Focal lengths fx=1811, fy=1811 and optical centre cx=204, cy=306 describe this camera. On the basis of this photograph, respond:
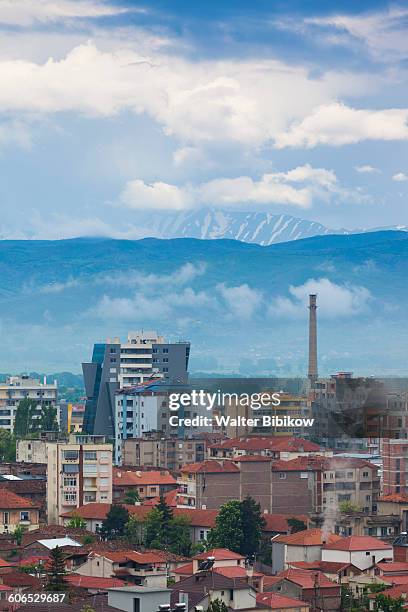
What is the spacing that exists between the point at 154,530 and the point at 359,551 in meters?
5.75

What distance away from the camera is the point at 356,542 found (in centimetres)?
2906

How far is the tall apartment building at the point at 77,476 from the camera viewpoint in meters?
38.9

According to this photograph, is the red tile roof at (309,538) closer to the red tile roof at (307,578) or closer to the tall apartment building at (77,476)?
the red tile roof at (307,578)

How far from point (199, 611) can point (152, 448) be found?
30.6 meters

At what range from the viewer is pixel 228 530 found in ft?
107

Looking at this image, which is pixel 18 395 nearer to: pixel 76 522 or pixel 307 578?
pixel 76 522

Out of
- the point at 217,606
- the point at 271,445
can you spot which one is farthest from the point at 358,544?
the point at 271,445

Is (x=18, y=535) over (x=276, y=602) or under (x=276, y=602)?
over

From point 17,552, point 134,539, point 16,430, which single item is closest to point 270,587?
point 17,552

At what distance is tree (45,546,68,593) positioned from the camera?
2383 cm

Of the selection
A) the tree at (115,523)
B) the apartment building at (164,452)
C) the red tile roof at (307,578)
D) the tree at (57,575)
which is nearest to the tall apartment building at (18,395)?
the apartment building at (164,452)

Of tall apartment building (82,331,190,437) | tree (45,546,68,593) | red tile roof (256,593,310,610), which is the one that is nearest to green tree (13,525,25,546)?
tree (45,546,68,593)

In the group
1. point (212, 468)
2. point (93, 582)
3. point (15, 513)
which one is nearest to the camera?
point (93, 582)

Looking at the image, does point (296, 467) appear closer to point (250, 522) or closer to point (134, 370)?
point (250, 522)
